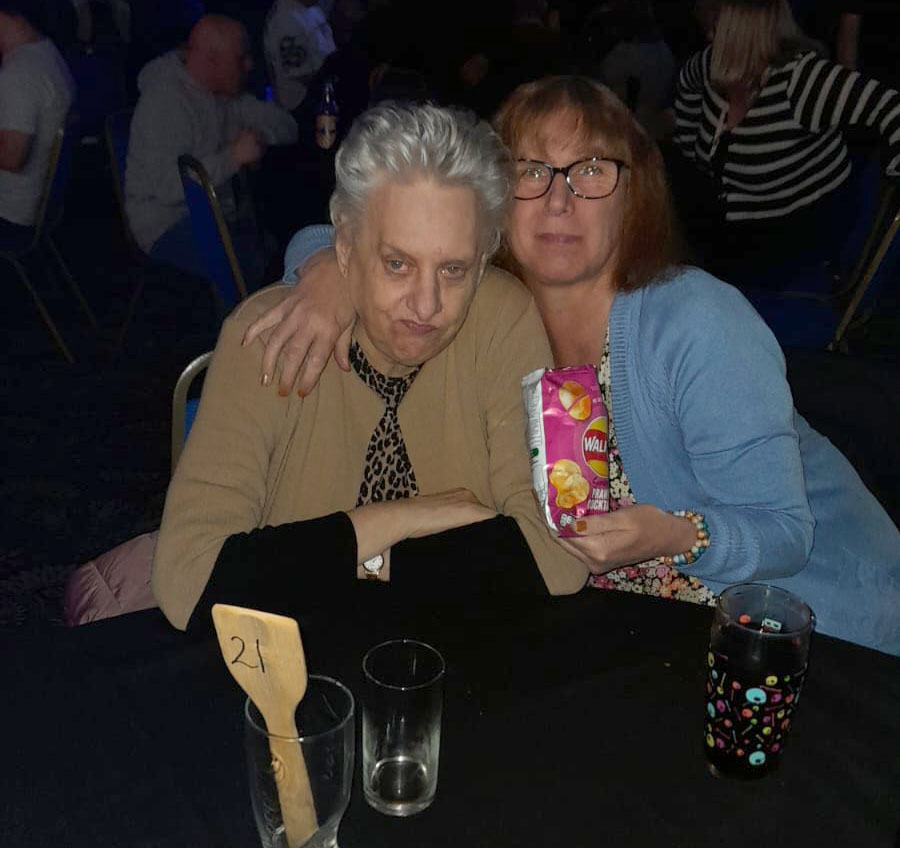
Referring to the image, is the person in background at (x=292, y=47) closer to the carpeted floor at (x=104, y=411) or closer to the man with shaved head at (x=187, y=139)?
the carpeted floor at (x=104, y=411)

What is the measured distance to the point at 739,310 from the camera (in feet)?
5.71

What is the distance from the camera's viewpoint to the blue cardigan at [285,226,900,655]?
1.66m

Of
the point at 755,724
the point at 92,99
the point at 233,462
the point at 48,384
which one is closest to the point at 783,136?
the point at 233,462

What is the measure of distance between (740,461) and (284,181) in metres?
3.34

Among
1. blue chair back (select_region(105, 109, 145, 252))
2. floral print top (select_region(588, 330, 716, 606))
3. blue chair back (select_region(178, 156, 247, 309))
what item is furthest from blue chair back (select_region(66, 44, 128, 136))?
floral print top (select_region(588, 330, 716, 606))

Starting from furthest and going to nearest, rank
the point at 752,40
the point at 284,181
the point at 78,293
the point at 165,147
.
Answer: the point at 78,293 < the point at 284,181 < the point at 165,147 < the point at 752,40

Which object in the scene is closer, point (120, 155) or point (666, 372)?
point (666, 372)

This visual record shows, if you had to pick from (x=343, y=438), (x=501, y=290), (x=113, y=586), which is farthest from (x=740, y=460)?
(x=113, y=586)

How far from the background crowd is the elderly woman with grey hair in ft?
2.17

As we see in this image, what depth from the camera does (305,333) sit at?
1695mm

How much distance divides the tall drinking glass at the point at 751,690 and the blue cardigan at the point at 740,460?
433mm

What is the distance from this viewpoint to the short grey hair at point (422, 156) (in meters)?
1.62

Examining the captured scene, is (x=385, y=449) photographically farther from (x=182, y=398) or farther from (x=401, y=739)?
(x=401, y=739)

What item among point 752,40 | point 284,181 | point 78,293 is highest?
point 752,40
